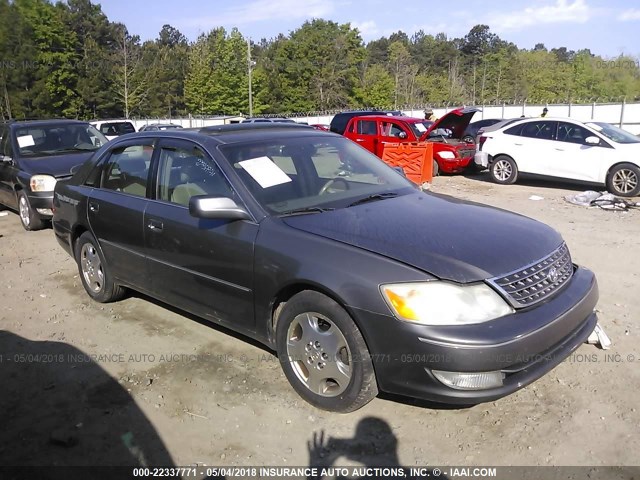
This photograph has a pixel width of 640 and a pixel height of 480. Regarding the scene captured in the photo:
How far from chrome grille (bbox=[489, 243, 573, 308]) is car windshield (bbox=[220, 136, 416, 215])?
4.15ft

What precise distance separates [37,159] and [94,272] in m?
4.43

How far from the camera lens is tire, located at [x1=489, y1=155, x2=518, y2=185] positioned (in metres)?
12.4

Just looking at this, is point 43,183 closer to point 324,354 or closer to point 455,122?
point 324,354

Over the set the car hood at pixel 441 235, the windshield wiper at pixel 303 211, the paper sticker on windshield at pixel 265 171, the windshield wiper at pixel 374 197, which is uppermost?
the paper sticker on windshield at pixel 265 171

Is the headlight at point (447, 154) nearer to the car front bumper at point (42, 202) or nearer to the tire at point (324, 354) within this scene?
the car front bumper at point (42, 202)

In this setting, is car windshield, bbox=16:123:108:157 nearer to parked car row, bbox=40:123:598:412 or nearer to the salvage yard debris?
parked car row, bbox=40:123:598:412

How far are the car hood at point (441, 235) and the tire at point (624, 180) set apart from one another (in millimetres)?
8019

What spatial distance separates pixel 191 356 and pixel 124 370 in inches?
19.1

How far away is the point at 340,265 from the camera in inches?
121

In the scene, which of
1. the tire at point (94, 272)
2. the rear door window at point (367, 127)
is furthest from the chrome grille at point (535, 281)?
the rear door window at point (367, 127)

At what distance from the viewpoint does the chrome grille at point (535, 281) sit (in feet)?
9.63

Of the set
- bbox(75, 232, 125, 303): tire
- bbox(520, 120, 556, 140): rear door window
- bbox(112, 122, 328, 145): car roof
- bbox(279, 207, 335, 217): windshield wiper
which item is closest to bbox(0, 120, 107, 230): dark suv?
bbox(75, 232, 125, 303): tire

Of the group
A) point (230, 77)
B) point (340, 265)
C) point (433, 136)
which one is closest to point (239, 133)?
point (340, 265)

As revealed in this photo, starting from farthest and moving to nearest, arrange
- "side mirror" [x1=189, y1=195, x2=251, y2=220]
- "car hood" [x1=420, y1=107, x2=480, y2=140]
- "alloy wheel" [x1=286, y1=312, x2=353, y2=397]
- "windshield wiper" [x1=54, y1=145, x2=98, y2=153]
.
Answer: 1. "car hood" [x1=420, y1=107, x2=480, y2=140]
2. "windshield wiper" [x1=54, y1=145, x2=98, y2=153]
3. "side mirror" [x1=189, y1=195, x2=251, y2=220]
4. "alloy wheel" [x1=286, y1=312, x2=353, y2=397]
